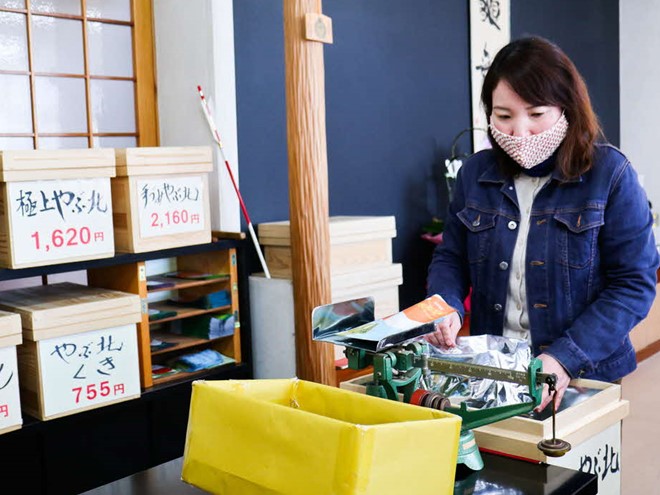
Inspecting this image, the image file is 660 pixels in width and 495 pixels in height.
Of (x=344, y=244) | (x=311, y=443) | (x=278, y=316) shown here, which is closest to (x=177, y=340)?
(x=278, y=316)

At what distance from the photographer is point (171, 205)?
8.79ft

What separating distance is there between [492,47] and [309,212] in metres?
2.45

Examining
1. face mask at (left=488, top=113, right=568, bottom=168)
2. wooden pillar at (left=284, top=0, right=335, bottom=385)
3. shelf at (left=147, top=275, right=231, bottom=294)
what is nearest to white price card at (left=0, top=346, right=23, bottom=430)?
shelf at (left=147, top=275, right=231, bottom=294)

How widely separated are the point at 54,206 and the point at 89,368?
1.66 ft

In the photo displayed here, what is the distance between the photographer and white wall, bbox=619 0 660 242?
6.27 meters

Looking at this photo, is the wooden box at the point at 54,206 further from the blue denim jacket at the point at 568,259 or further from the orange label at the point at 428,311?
the orange label at the point at 428,311

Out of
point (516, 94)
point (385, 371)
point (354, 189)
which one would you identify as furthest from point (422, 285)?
point (385, 371)

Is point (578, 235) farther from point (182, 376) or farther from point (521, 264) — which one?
point (182, 376)

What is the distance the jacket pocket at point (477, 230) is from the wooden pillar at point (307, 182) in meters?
1.04

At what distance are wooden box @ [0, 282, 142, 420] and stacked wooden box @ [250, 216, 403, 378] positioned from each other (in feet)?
2.10

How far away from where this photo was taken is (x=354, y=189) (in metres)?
3.83

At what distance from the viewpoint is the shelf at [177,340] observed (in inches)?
113

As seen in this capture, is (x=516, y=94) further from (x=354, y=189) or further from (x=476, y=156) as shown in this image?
(x=354, y=189)

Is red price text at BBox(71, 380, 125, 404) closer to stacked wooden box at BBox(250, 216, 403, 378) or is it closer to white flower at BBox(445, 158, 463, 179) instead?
stacked wooden box at BBox(250, 216, 403, 378)
